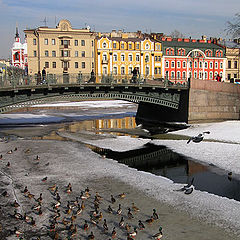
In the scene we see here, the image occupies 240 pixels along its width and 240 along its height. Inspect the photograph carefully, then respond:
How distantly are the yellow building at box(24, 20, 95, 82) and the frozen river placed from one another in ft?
89.9

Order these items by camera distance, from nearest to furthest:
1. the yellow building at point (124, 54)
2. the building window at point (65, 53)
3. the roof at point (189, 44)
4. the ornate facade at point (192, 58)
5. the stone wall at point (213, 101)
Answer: the stone wall at point (213, 101)
the building window at point (65, 53)
the yellow building at point (124, 54)
the roof at point (189, 44)
the ornate facade at point (192, 58)

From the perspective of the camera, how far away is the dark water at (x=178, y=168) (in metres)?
17.7

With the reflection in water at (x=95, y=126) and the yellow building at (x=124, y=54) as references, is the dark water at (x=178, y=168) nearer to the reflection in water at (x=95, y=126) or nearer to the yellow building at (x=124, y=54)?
the reflection in water at (x=95, y=126)

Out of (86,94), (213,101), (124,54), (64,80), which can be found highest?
(124,54)

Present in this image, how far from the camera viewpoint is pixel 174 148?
27.4 m

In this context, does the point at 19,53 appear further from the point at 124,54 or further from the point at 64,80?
the point at 64,80

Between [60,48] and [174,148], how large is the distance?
54344mm

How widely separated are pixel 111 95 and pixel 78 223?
24501 millimetres

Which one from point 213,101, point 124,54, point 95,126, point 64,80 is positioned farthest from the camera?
point 124,54

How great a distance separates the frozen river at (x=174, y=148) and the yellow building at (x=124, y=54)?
3108 centimetres

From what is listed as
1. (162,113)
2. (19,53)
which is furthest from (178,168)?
(19,53)

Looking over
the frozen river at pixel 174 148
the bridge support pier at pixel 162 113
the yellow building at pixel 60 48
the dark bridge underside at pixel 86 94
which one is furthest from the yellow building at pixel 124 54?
the dark bridge underside at pixel 86 94

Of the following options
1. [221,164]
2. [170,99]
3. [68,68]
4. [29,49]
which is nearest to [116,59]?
[68,68]

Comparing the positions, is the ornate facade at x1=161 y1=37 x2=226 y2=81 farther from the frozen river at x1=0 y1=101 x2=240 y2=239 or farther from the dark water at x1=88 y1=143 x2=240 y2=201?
the dark water at x1=88 y1=143 x2=240 y2=201
